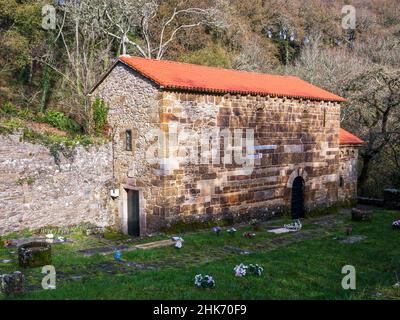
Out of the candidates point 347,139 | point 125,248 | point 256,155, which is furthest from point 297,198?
point 125,248

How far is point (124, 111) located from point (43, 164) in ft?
11.4

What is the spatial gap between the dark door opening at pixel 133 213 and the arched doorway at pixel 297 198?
282 inches

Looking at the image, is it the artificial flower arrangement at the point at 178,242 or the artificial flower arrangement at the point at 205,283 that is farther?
the artificial flower arrangement at the point at 178,242

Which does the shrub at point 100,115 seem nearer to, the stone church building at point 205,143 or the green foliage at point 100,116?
the green foliage at point 100,116

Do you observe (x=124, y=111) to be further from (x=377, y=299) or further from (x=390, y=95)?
(x=390, y=95)

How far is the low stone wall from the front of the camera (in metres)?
13.9

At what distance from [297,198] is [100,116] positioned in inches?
370

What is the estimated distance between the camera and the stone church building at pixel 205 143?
47.5ft

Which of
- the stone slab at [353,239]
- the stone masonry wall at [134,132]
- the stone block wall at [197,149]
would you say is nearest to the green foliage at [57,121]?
the stone block wall at [197,149]

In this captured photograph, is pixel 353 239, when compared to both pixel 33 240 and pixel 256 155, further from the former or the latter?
pixel 33 240

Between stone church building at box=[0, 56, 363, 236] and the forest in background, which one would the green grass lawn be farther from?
the forest in background

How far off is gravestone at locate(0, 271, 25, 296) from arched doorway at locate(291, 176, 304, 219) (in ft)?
43.5

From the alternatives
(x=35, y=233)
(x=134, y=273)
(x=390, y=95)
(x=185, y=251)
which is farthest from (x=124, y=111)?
(x=390, y=95)
